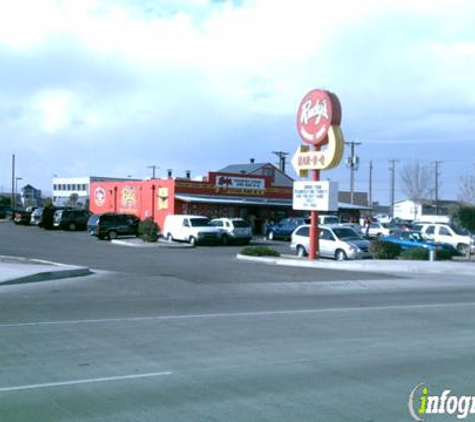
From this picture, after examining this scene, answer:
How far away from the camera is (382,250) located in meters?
28.6

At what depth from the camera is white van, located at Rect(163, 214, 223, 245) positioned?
1540 inches

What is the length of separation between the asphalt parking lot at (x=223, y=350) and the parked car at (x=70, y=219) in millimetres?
35484

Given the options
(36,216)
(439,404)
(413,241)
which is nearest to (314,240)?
(413,241)

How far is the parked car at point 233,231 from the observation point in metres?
40.1

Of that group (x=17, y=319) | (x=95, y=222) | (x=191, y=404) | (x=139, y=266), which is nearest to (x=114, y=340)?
(x=17, y=319)

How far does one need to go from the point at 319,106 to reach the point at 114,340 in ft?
66.9

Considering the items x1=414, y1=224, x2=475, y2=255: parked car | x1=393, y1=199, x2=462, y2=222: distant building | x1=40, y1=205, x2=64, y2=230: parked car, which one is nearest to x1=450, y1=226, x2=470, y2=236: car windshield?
x1=414, y1=224, x2=475, y2=255: parked car

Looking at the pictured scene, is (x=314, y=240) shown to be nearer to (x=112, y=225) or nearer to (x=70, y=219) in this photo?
(x=112, y=225)

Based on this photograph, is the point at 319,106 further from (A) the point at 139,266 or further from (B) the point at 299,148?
(A) the point at 139,266

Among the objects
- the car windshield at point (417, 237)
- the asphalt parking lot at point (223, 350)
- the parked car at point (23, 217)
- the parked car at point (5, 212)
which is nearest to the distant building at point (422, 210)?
the parked car at point (23, 217)

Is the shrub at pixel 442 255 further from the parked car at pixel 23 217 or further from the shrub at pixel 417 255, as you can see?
the parked car at pixel 23 217

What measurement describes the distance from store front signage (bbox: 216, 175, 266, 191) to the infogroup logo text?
44804 millimetres

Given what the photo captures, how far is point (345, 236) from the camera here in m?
30.5

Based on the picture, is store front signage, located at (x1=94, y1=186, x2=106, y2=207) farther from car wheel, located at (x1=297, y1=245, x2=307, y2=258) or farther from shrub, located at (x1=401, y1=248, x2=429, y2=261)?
shrub, located at (x1=401, y1=248, x2=429, y2=261)
